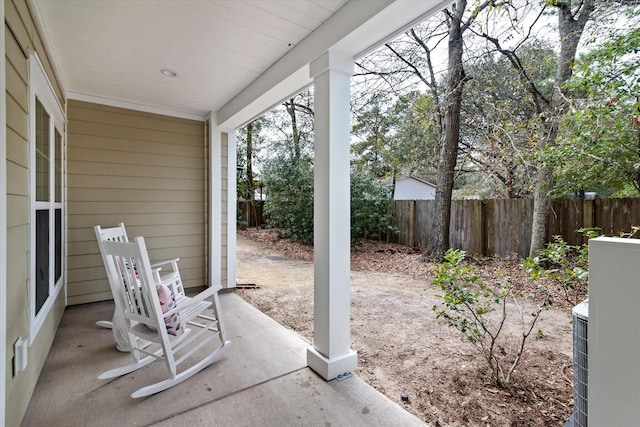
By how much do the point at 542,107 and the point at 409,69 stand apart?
2658mm

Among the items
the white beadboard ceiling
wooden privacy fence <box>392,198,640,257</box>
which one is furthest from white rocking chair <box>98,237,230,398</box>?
wooden privacy fence <box>392,198,640,257</box>

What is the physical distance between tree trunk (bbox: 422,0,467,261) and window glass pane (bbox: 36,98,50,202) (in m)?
5.69

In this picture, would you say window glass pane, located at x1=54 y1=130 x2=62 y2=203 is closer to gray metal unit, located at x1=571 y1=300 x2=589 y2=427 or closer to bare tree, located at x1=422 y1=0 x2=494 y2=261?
gray metal unit, located at x1=571 y1=300 x2=589 y2=427

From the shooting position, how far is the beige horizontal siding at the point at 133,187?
353 cm

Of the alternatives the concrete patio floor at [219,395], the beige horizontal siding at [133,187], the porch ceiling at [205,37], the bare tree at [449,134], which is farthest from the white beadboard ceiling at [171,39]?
the bare tree at [449,134]

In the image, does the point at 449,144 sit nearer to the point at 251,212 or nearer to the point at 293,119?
the point at 293,119

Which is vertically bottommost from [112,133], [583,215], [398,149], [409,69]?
[583,215]

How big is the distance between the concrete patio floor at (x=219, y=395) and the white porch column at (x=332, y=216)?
22 centimetres

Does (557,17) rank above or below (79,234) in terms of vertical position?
above

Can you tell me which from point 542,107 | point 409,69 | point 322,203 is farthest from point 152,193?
point 542,107

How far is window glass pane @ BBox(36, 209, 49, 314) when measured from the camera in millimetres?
2174

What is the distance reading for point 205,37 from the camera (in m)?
2.30

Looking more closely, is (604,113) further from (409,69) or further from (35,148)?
(35,148)

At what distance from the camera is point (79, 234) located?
3.54 m
